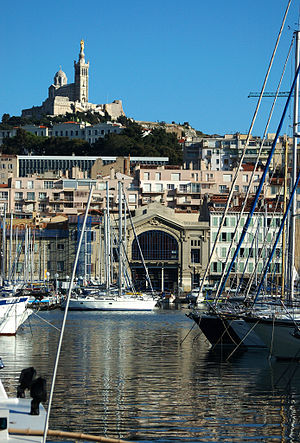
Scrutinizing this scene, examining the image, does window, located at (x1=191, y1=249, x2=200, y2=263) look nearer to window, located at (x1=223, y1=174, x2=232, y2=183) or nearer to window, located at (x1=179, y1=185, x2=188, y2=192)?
window, located at (x1=179, y1=185, x2=188, y2=192)

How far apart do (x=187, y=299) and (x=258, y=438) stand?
82.0m

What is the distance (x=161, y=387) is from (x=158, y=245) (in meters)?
85.8

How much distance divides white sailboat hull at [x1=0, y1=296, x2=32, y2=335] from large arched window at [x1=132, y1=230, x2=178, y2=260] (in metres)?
65.2

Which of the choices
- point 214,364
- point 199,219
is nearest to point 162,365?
point 214,364

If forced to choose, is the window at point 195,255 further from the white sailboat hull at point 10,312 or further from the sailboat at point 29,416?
the sailboat at point 29,416

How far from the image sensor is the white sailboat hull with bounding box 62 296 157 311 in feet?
247

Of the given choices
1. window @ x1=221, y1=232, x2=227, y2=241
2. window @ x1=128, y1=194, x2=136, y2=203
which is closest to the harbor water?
window @ x1=221, y1=232, x2=227, y2=241

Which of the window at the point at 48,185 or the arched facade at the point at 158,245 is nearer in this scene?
the arched facade at the point at 158,245

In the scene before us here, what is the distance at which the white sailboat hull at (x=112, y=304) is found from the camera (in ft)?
247

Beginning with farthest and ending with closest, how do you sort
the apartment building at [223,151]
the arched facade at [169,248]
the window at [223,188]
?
the apartment building at [223,151]
the window at [223,188]
the arched facade at [169,248]

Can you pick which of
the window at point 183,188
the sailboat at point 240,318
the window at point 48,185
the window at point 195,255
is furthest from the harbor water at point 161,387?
the window at point 48,185

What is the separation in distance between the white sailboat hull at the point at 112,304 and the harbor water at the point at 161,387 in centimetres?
2645

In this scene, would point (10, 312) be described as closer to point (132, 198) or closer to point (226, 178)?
point (132, 198)

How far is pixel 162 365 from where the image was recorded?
34000 millimetres
